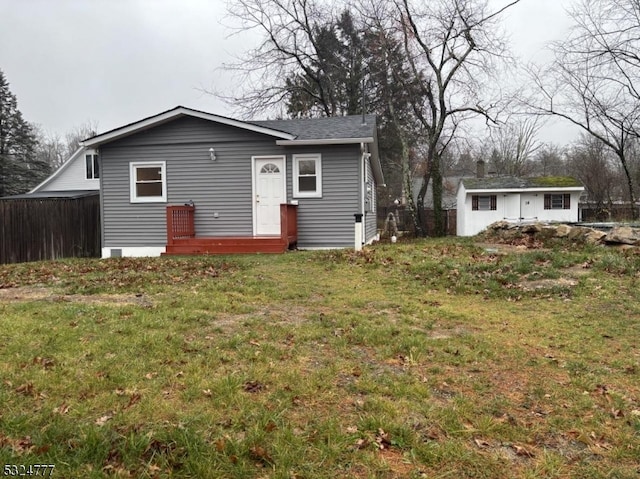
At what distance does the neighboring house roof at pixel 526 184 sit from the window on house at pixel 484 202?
60cm

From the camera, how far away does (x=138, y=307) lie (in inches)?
208

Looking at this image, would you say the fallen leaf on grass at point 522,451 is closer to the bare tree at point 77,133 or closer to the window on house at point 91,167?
the window on house at point 91,167

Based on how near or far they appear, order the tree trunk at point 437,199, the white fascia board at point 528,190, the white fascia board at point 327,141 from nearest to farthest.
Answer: the white fascia board at point 327,141 < the tree trunk at point 437,199 < the white fascia board at point 528,190

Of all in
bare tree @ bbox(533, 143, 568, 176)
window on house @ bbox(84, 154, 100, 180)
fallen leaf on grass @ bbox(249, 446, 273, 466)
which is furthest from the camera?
bare tree @ bbox(533, 143, 568, 176)

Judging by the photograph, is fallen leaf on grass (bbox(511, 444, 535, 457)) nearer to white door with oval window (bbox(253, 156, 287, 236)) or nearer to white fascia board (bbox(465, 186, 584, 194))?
white door with oval window (bbox(253, 156, 287, 236))

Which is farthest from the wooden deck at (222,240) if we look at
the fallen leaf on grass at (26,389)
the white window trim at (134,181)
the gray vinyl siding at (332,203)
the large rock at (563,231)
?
the fallen leaf on grass at (26,389)

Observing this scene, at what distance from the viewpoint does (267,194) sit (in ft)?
41.1

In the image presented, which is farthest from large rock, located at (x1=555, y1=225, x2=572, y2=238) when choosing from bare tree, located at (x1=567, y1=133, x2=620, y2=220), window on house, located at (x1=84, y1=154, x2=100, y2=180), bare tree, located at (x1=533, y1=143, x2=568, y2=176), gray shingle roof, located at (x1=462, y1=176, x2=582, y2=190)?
bare tree, located at (x1=533, y1=143, x2=568, y2=176)

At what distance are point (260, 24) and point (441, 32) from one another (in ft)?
30.7

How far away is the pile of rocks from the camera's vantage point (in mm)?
9755

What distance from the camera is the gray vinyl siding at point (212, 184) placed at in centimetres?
1229

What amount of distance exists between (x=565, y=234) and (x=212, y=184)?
31.5ft

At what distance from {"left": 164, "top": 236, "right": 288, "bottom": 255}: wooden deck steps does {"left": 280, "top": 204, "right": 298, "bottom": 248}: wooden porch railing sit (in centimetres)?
22

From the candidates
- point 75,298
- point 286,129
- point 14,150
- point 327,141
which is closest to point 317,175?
point 327,141
